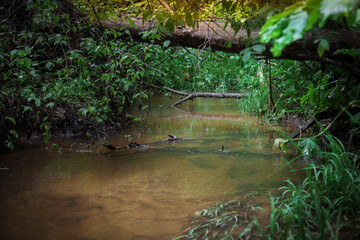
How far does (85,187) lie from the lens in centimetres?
261

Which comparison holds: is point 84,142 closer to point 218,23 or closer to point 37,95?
point 37,95

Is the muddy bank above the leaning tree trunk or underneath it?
underneath

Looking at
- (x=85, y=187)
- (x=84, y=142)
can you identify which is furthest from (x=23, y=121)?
(x=85, y=187)

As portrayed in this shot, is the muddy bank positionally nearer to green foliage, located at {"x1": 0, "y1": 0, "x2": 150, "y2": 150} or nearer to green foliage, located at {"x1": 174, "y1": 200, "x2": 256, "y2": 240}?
green foliage, located at {"x1": 0, "y1": 0, "x2": 150, "y2": 150}

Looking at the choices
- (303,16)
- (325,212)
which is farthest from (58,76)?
(303,16)

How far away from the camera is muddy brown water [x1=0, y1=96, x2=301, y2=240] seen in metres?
2.00

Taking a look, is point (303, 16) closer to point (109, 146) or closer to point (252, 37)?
point (252, 37)

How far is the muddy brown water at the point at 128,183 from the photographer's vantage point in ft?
6.57

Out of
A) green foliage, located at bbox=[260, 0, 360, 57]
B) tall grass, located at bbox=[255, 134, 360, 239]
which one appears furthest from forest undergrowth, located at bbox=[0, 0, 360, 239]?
green foliage, located at bbox=[260, 0, 360, 57]

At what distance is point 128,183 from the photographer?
105 inches

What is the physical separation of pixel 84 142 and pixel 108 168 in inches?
43.2

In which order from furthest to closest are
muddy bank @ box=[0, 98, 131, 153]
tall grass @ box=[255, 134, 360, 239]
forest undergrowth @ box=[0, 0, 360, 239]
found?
1. muddy bank @ box=[0, 98, 131, 153]
2. forest undergrowth @ box=[0, 0, 360, 239]
3. tall grass @ box=[255, 134, 360, 239]

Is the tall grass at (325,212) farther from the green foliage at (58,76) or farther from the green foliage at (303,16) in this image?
the green foliage at (58,76)

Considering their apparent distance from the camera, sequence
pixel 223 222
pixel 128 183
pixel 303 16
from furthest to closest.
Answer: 1. pixel 128 183
2. pixel 223 222
3. pixel 303 16
